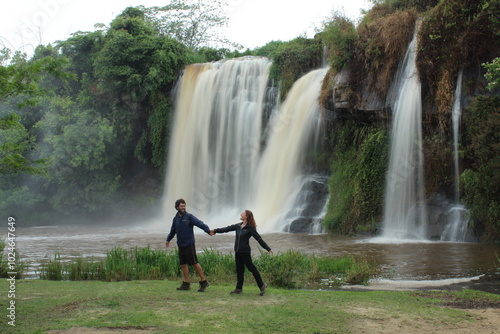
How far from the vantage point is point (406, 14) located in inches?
743

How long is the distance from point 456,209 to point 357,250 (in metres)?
4.04

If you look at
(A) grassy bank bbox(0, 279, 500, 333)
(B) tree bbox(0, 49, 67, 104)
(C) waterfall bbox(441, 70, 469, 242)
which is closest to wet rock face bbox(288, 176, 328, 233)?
(C) waterfall bbox(441, 70, 469, 242)

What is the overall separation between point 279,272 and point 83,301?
3.42 metres

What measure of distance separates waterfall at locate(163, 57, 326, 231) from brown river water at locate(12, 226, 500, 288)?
3.62 m

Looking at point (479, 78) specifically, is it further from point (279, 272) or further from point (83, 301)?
point (83, 301)

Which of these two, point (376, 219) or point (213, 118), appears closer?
point (376, 219)

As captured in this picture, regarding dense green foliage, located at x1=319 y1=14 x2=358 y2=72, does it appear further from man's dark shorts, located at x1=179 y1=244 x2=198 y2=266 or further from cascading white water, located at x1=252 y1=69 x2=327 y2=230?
man's dark shorts, located at x1=179 y1=244 x2=198 y2=266

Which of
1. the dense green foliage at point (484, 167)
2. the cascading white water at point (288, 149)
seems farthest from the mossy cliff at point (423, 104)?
the cascading white water at point (288, 149)

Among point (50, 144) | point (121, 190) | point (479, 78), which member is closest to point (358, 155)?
point (479, 78)

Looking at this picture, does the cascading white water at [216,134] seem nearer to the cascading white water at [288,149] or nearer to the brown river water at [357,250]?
the cascading white water at [288,149]

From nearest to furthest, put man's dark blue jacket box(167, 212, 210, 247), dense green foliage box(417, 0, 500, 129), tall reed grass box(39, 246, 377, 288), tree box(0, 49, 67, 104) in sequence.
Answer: tree box(0, 49, 67, 104) < man's dark blue jacket box(167, 212, 210, 247) < tall reed grass box(39, 246, 377, 288) < dense green foliage box(417, 0, 500, 129)

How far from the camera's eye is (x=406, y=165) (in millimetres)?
18016

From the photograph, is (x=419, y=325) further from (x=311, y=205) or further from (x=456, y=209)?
(x=311, y=205)

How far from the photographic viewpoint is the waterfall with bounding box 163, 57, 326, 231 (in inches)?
870
